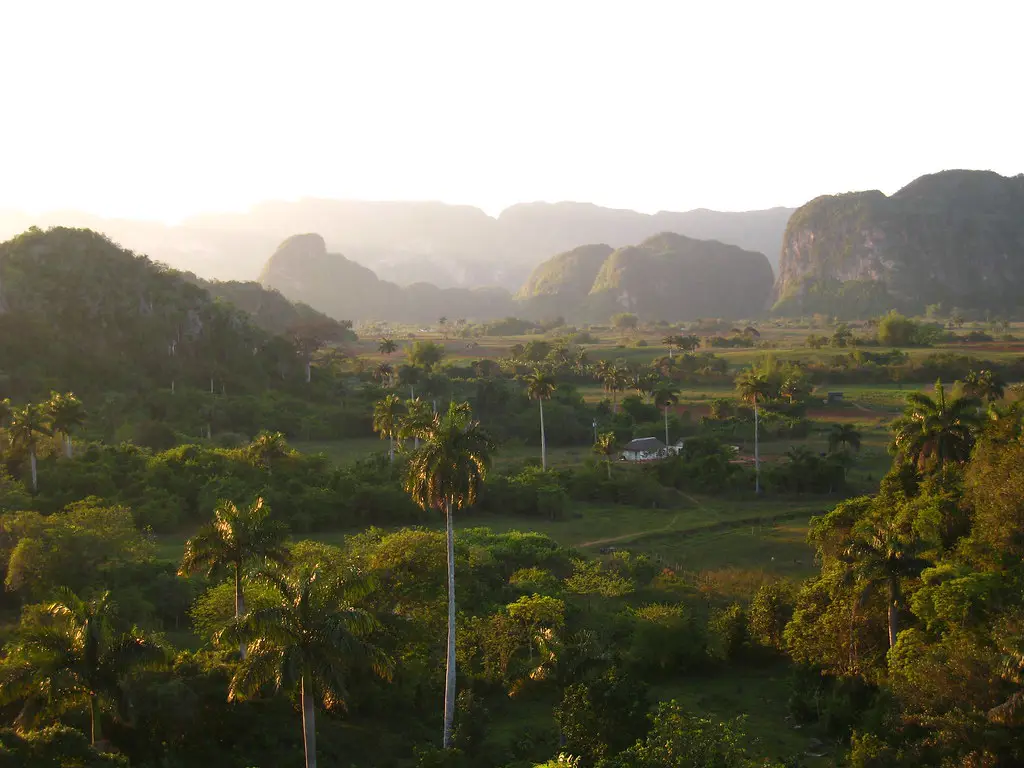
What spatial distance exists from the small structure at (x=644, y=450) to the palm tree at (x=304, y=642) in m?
44.2

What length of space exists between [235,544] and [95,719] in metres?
5.48

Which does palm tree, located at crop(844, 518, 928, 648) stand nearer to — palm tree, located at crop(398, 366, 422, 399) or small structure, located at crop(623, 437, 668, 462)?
small structure, located at crop(623, 437, 668, 462)

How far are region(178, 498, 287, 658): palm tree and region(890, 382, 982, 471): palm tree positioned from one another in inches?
969

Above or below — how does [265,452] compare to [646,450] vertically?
above

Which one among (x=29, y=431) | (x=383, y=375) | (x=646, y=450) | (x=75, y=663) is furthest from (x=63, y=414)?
(x=383, y=375)

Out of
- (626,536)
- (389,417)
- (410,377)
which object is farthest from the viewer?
(410,377)

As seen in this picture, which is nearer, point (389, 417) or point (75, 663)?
point (75, 663)

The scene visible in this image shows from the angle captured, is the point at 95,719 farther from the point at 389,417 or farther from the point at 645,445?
the point at 645,445

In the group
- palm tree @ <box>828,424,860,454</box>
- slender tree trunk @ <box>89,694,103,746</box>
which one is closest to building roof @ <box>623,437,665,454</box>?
palm tree @ <box>828,424,860,454</box>

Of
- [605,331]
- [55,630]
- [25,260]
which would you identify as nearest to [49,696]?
[55,630]

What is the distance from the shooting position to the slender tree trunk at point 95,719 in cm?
1747

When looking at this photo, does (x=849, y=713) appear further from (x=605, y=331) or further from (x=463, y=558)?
(x=605, y=331)

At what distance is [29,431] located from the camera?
39.4 m

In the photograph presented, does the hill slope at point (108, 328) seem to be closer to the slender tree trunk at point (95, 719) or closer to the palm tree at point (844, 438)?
the slender tree trunk at point (95, 719)
